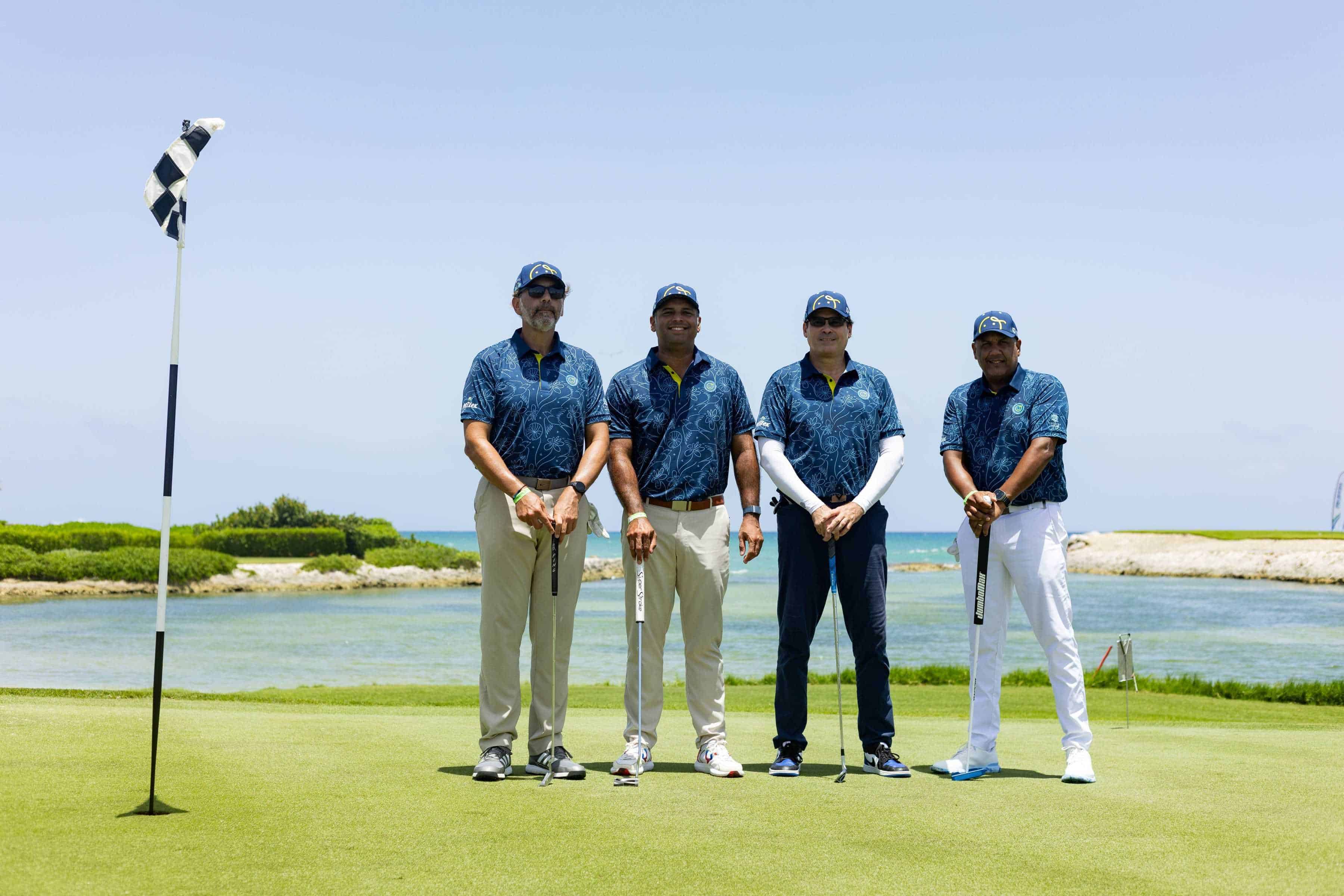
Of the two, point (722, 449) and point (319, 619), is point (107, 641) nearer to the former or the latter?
point (319, 619)

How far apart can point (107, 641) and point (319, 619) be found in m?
9.63

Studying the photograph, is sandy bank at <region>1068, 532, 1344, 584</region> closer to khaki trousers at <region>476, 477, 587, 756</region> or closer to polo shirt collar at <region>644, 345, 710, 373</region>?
polo shirt collar at <region>644, 345, 710, 373</region>

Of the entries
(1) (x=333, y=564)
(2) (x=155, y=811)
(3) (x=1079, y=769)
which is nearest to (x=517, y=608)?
(2) (x=155, y=811)

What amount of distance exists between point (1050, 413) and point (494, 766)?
10.5 feet

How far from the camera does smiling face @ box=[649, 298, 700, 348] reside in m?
5.69

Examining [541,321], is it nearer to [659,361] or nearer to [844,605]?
[659,361]

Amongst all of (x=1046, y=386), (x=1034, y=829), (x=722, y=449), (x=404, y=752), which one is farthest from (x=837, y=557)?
(x=404, y=752)

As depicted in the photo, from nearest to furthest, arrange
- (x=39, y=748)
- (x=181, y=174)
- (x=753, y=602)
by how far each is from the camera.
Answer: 1. (x=181, y=174)
2. (x=39, y=748)
3. (x=753, y=602)

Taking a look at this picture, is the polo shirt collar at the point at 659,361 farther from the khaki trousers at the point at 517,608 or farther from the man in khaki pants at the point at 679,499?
the khaki trousers at the point at 517,608

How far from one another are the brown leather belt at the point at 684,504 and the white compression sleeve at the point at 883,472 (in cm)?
74

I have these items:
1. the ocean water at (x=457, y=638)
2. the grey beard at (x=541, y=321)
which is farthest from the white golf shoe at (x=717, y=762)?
the ocean water at (x=457, y=638)

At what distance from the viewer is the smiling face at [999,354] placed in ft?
18.6

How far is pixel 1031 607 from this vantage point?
5.64 metres

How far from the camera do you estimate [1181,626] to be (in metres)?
34.0
